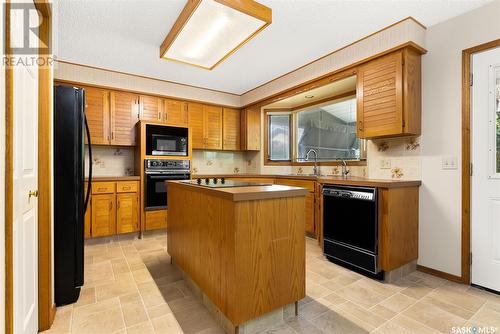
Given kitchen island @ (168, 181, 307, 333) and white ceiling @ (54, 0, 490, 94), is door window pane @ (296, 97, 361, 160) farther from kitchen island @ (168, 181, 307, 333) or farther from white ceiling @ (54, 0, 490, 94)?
kitchen island @ (168, 181, 307, 333)

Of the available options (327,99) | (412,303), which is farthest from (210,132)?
(412,303)

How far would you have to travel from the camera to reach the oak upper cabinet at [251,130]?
507cm

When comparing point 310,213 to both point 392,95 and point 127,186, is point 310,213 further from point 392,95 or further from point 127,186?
point 127,186

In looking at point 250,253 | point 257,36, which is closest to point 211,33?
point 257,36

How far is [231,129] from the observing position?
5.14 m

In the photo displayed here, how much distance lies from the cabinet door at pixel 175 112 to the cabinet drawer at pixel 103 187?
54.1 inches

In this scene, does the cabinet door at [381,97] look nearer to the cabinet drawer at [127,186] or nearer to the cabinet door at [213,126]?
the cabinet door at [213,126]

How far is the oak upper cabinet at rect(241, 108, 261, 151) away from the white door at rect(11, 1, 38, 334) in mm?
3735

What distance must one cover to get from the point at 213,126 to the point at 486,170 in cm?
396

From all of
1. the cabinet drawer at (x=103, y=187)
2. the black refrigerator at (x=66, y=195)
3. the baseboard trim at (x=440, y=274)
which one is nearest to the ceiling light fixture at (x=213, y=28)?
the black refrigerator at (x=66, y=195)

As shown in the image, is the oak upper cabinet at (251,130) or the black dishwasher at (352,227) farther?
the oak upper cabinet at (251,130)

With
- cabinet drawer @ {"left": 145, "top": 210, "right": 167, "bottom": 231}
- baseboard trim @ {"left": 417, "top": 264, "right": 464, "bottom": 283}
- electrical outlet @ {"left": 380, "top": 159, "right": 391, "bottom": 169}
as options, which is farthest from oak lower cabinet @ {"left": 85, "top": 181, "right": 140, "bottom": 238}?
baseboard trim @ {"left": 417, "top": 264, "right": 464, "bottom": 283}

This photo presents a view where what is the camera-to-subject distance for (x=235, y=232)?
1.49 metres

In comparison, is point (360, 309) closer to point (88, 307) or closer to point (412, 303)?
point (412, 303)
